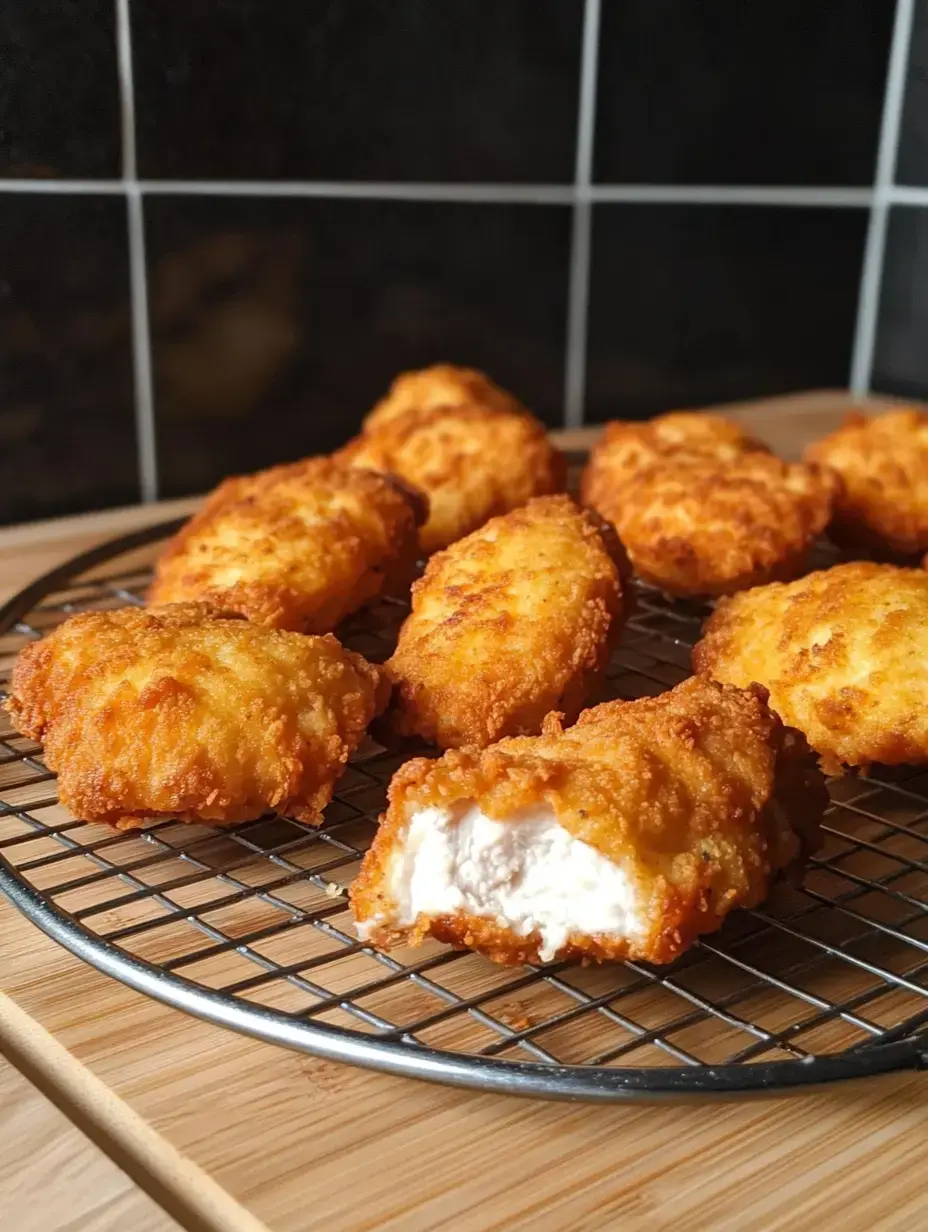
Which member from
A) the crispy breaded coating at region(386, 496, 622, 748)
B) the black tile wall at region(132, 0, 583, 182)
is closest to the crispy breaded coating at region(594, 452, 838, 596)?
the crispy breaded coating at region(386, 496, 622, 748)

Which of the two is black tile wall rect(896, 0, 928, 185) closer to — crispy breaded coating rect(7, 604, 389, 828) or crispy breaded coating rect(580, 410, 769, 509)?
crispy breaded coating rect(580, 410, 769, 509)

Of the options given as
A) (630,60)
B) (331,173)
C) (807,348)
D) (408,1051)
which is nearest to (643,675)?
(408,1051)

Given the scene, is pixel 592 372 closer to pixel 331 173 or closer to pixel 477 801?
pixel 331 173

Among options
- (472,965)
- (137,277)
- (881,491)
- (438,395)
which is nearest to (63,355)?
(137,277)

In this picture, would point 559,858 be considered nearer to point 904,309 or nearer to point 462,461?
point 462,461

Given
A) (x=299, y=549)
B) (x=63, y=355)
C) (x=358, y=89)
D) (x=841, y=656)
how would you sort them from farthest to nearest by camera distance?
→ 1. (x=358, y=89)
2. (x=63, y=355)
3. (x=299, y=549)
4. (x=841, y=656)

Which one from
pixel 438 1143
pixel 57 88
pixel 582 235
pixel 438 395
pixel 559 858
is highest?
pixel 57 88
